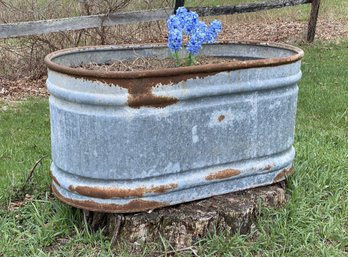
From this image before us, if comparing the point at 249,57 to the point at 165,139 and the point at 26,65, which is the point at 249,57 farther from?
the point at 26,65

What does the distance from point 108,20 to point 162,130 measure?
19.8 ft

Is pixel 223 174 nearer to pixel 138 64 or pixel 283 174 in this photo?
pixel 283 174

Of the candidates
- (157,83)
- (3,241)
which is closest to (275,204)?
(157,83)

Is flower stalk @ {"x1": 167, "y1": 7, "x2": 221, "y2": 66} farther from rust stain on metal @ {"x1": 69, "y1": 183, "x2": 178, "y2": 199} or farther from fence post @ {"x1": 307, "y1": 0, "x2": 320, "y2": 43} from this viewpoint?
fence post @ {"x1": 307, "y1": 0, "x2": 320, "y2": 43}

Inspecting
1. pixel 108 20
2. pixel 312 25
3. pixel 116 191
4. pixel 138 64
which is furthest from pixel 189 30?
pixel 312 25

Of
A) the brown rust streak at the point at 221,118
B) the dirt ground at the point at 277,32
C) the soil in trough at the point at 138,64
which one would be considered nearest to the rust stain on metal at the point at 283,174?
the brown rust streak at the point at 221,118

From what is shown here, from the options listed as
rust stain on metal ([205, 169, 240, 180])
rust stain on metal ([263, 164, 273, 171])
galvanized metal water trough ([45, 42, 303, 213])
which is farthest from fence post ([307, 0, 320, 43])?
rust stain on metal ([205, 169, 240, 180])

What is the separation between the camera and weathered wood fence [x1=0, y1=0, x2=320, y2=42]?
8094 millimetres

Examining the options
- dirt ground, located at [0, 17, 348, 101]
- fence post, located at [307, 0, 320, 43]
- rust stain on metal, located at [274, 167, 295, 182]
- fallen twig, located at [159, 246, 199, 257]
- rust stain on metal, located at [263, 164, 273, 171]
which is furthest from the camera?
dirt ground, located at [0, 17, 348, 101]

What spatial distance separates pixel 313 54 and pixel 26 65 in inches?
180

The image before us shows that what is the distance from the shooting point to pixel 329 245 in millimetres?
3518

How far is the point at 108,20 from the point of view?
29.2 ft

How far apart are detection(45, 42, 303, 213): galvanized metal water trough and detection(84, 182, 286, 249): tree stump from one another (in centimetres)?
7

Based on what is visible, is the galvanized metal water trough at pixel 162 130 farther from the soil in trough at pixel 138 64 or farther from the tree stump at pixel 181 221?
the soil in trough at pixel 138 64
